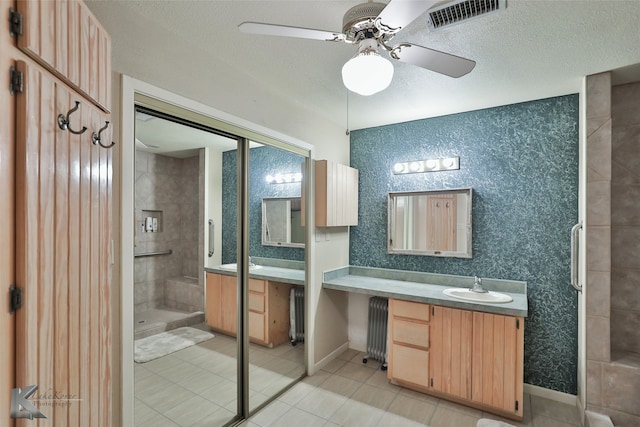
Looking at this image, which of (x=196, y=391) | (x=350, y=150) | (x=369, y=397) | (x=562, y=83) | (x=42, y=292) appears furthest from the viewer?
(x=350, y=150)

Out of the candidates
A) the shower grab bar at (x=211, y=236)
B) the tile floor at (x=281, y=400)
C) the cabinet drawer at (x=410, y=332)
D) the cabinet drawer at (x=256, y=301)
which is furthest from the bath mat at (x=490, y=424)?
the shower grab bar at (x=211, y=236)

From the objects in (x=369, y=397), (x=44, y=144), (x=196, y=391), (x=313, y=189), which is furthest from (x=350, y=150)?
(x=44, y=144)

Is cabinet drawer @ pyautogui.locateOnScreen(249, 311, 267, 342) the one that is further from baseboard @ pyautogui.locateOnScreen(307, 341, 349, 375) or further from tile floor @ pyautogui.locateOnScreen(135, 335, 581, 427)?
baseboard @ pyautogui.locateOnScreen(307, 341, 349, 375)

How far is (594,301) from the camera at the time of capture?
7.26 ft

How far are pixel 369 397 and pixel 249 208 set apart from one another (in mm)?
1905

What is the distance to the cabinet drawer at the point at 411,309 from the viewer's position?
104 inches

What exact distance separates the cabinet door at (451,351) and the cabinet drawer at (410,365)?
65 millimetres

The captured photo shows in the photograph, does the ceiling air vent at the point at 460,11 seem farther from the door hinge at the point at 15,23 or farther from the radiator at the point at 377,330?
the radiator at the point at 377,330

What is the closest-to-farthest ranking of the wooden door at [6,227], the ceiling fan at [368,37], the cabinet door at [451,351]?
the wooden door at [6,227], the ceiling fan at [368,37], the cabinet door at [451,351]

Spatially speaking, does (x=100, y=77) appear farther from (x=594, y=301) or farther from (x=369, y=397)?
(x=594, y=301)

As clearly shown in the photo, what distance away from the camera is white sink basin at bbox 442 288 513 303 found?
2.54 metres

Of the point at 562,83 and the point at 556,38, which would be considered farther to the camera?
the point at 562,83

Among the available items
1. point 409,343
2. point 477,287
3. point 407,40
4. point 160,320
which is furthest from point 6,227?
point 477,287

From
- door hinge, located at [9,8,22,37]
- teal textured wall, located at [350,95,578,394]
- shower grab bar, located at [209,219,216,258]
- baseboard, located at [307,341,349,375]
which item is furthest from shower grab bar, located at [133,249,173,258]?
teal textured wall, located at [350,95,578,394]
